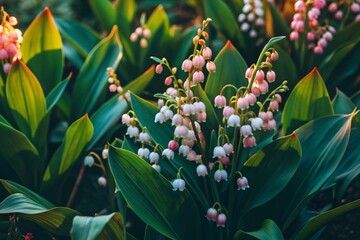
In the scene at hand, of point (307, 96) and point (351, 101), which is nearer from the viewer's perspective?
point (307, 96)

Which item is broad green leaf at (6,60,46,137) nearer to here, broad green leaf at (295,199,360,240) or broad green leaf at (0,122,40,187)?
broad green leaf at (0,122,40,187)

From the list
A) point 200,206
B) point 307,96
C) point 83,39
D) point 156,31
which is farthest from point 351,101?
point 83,39

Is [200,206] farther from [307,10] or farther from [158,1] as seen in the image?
[158,1]

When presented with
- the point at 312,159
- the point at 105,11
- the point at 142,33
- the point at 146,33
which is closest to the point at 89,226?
the point at 312,159

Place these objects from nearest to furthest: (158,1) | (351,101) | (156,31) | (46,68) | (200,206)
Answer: (200,206) < (351,101) < (46,68) < (156,31) < (158,1)

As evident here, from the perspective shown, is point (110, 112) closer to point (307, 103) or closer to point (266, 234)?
point (307, 103)

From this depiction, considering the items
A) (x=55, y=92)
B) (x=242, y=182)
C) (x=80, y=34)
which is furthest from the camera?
(x=80, y=34)
